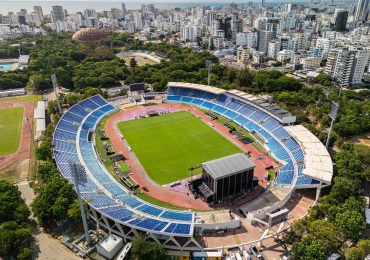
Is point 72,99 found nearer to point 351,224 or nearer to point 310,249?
point 310,249

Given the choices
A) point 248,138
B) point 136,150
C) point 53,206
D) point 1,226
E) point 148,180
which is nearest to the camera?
point 1,226

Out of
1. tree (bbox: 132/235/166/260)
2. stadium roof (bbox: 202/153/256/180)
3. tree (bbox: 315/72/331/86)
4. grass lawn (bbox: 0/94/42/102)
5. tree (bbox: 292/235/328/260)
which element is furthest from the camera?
tree (bbox: 315/72/331/86)

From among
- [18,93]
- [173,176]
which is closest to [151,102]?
[173,176]

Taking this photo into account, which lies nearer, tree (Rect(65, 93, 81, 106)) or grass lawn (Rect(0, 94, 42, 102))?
tree (Rect(65, 93, 81, 106))

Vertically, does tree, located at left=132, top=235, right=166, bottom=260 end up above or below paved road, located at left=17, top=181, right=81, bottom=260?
above

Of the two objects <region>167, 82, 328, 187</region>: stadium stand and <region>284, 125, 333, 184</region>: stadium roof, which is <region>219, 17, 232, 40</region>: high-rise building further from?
<region>284, 125, 333, 184</region>: stadium roof

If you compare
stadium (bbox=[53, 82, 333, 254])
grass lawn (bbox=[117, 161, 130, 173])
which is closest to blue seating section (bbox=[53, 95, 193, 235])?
stadium (bbox=[53, 82, 333, 254])

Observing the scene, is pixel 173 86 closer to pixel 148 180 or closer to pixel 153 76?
pixel 153 76
